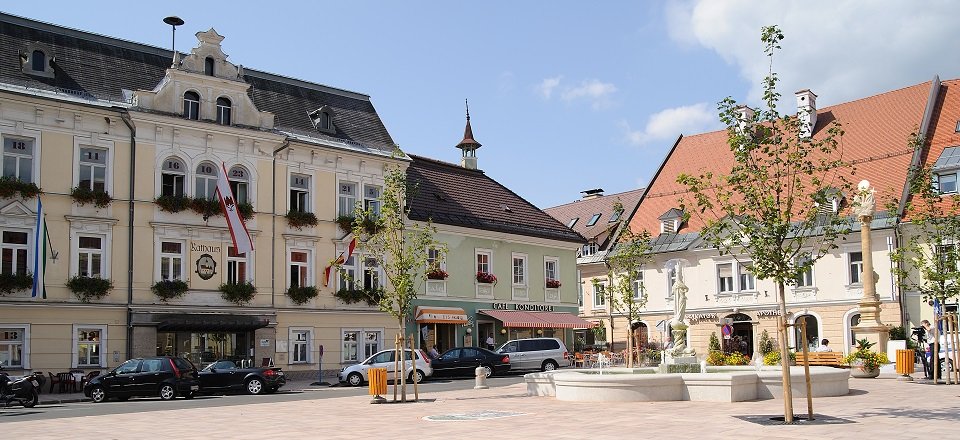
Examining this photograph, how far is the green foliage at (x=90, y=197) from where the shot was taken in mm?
31922

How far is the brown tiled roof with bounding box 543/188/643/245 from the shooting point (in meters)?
61.8

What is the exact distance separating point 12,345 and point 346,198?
574 inches

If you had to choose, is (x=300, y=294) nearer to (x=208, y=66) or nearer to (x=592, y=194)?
(x=208, y=66)

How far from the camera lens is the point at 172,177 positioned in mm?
34656

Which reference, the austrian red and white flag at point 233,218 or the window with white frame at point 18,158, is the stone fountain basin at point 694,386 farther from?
the window with white frame at point 18,158

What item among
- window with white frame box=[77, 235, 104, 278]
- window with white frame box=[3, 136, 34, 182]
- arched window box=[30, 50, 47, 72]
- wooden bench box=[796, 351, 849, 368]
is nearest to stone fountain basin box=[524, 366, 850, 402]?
wooden bench box=[796, 351, 849, 368]

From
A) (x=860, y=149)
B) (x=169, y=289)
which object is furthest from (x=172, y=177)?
(x=860, y=149)

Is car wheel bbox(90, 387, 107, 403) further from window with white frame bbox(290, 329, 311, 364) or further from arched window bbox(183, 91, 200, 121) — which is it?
arched window bbox(183, 91, 200, 121)

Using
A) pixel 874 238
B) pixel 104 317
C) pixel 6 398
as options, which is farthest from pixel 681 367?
pixel 874 238

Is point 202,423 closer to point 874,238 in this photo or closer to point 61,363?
point 61,363

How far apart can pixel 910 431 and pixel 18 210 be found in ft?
91.9

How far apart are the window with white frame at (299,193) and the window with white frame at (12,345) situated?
1147 cm

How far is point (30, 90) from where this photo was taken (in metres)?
31.5

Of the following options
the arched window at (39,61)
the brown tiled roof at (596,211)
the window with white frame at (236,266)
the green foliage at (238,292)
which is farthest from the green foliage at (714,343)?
the arched window at (39,61)
